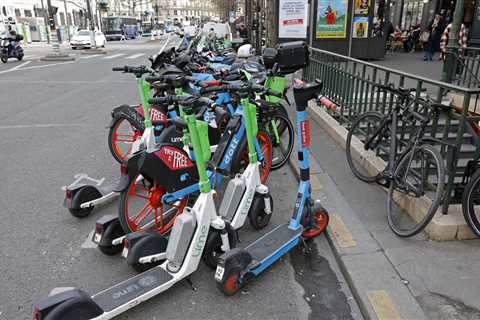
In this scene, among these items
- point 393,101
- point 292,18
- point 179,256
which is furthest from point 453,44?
point 179,256

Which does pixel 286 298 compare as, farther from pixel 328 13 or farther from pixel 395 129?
pixel 328 13

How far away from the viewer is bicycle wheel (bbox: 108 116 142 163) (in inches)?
189

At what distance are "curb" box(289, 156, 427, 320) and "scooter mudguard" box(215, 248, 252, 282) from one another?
75cm

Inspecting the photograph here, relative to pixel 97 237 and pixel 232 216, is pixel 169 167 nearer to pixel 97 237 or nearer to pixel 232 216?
pixel 232 216

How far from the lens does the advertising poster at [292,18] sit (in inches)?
379

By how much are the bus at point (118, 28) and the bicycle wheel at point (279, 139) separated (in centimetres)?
4553

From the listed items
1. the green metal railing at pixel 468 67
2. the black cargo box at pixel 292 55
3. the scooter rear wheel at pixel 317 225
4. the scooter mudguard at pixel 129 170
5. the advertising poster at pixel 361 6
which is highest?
the advertising poster at pixel 361 6

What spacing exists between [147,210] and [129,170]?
0.70 m

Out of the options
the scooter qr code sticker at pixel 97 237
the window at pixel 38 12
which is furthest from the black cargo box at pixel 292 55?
the window at pixel 38 12

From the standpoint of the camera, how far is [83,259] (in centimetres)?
313

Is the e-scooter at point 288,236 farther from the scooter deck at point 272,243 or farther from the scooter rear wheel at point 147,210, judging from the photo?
the scooter rear wheel at point 147,210

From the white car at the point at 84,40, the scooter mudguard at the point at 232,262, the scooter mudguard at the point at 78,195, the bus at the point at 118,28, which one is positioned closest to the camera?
the scooter mudguard at the point at 232,262

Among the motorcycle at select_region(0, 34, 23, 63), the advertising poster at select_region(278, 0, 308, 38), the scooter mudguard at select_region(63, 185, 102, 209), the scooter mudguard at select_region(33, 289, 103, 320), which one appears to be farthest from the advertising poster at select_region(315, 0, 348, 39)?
the motorcycle at select_region(0, 34, 23, 63)

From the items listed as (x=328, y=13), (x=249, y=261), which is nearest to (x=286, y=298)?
(x=249, y=261)
